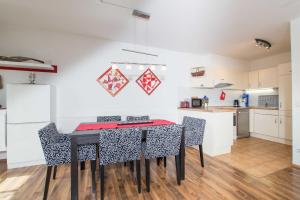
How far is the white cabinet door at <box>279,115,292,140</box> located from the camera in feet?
12.1

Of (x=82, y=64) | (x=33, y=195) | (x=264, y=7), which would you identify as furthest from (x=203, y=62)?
(x=33, y=195)

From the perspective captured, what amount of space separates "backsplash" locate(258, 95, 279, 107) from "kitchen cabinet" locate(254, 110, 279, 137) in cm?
56

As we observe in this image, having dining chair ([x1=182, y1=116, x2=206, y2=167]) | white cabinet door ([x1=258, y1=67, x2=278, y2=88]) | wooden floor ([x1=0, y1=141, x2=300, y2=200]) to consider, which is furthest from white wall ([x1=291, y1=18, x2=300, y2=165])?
white cabinet door ([x1=258, y1=67, x2=278, y2=88])

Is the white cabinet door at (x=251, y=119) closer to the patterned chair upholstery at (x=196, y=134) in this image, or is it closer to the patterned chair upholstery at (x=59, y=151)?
the patterned chair upholstery at (x=196, y=134)

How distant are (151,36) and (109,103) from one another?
1.80 metres

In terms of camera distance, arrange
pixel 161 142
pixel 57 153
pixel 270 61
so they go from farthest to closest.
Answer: pixel 270 61 < pixel 161 142 < pixel 57 153

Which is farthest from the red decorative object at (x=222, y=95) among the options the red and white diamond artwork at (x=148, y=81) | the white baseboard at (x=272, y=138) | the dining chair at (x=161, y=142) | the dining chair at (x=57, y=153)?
the dining chair at (x=57, y=153)

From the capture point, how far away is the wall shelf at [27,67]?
273 centimetres

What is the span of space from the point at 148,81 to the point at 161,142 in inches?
88.5

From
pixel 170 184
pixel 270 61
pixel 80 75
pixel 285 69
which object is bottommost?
pixel 170 184

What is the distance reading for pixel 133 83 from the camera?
12.6 ft

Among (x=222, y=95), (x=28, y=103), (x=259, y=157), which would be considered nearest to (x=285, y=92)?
(x=222, y=95)

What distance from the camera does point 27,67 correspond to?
2.93 meters

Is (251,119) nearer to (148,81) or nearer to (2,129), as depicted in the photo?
(148,81)
